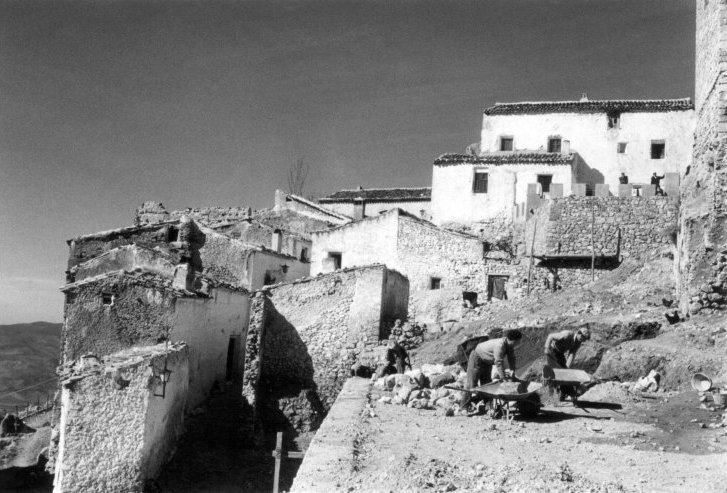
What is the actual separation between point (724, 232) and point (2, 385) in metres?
27.1

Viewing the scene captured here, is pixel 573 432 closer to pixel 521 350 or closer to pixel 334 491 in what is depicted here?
pixel 334 491

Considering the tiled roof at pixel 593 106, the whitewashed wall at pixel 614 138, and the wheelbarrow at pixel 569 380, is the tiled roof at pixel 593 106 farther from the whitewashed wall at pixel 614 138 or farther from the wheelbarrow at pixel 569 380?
the wheelbarrow at pixel 569 380

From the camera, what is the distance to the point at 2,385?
28844 millimetres

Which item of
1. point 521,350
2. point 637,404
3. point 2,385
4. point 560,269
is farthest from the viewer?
point 2,385

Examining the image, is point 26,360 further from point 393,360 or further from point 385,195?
point 393,360

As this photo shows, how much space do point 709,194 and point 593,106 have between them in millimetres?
20206

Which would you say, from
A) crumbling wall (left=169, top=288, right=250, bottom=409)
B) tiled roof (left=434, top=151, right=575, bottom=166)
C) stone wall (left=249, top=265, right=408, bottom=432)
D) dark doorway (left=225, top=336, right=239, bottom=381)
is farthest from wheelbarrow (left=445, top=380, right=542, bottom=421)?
tiled roof (left=434, top=151, right=575, bottom=166)

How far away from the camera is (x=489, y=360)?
10.4 m

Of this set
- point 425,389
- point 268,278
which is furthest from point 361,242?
point 425,389

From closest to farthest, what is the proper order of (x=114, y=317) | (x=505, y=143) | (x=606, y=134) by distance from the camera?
(x=114, y=317), (x=606, y=134), (x=505, y=143)

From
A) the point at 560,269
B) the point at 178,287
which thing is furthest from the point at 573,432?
the point at 560,269

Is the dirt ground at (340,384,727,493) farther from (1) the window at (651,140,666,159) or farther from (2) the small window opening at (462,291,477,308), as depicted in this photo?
(1) the window at (651,140,666,159)

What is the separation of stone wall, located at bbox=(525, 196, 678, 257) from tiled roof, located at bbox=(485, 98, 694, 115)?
32.8ft

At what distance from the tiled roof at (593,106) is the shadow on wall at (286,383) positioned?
20.0 m
